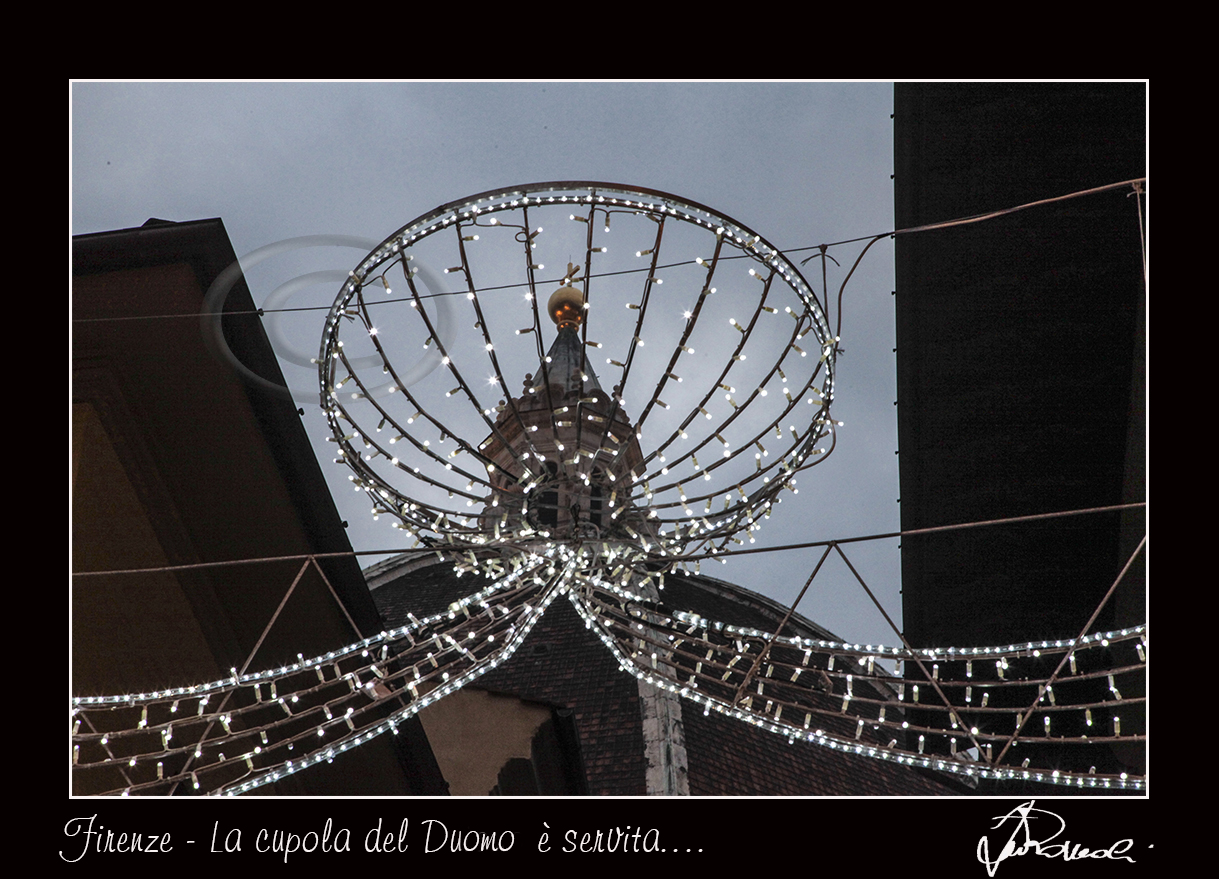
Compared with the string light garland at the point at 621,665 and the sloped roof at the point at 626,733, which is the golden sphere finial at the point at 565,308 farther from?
the sloped roof at the point at 626,733

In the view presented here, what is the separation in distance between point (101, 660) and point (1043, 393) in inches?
228

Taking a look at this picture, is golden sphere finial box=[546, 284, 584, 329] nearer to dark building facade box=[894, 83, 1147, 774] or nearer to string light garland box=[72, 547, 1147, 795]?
string light garland box=[72, 547, 1147, 795]

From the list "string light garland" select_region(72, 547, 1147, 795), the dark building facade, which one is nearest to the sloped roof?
the dark building facade

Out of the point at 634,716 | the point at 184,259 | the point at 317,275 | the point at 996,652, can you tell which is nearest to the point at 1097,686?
the point at 634,716

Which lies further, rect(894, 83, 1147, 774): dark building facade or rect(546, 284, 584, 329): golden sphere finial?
rect(894, 83, 1147, 774): dark building facade

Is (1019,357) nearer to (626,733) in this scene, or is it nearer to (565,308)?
(565,308)
